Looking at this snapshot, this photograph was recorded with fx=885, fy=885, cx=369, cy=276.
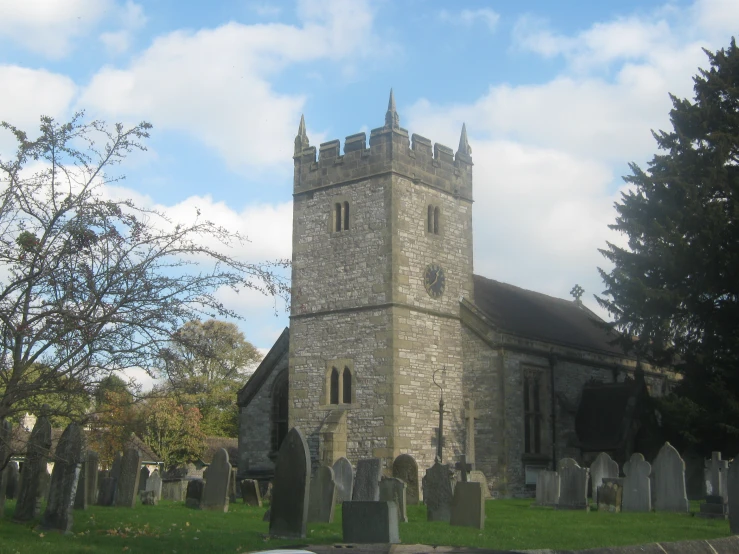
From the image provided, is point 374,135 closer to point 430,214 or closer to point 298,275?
point 430,214

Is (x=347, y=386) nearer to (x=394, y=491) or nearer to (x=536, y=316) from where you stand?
(x=536, y=316)

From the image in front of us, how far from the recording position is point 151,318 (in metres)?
8.94

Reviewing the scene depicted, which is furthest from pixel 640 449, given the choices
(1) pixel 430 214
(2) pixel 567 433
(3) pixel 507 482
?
(1) pixel 430 214

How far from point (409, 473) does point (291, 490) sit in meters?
9.75

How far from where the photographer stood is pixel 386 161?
27172mm

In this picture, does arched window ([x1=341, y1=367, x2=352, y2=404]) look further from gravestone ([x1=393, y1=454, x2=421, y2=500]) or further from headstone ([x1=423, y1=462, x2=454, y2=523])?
headstone ([x1=423, y1=462, x2=454, y2=523])

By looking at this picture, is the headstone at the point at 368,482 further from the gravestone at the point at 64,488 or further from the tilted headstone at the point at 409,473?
the gravestone at the point at 64,488

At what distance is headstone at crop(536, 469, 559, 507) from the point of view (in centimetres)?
2122

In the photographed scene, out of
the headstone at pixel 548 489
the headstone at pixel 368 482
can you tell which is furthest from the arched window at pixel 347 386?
the headstone at pixel 368 482

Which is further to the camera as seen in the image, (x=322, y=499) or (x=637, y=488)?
(x=637, y=488)

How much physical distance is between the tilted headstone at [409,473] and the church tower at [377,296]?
313 centimetres

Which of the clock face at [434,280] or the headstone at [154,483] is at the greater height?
the clock face at [434,280]

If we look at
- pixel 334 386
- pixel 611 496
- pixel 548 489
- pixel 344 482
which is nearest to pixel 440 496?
pixel 344 482

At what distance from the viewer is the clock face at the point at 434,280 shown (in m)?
27.5
